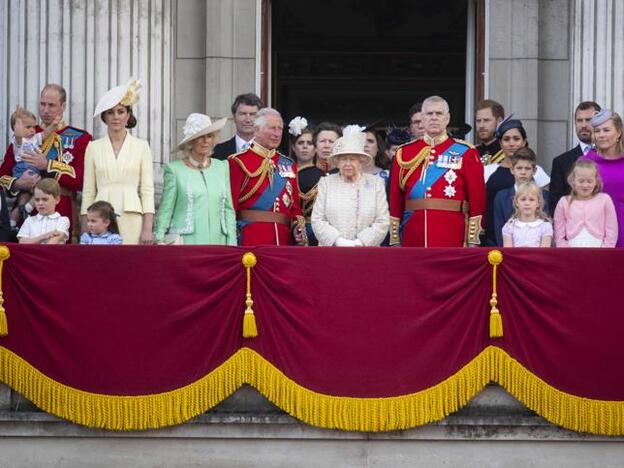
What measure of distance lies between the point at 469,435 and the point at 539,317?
0.90 metres

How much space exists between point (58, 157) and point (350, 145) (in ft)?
7.81

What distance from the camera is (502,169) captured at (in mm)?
12680

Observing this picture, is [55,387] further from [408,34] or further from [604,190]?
[408,34]

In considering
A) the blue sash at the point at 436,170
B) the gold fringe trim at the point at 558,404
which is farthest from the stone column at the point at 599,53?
the gold fringe trim at the point at 558,404

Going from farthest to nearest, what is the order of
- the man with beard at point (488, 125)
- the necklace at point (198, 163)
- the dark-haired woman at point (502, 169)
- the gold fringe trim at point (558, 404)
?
the man with beard at point (488, 125)
the dark-haired woman at point (502, 169)
the necklace at point (198, 163)
the gold fringe trim at point (558, 404)

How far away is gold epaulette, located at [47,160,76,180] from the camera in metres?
12.6

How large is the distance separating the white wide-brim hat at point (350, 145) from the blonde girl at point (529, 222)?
116 centimetres

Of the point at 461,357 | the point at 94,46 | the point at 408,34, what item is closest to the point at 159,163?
the point at 94,46

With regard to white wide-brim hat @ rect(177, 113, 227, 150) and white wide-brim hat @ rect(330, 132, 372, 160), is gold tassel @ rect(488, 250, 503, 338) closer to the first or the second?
white wide-brim hat @ rect(330, 132, 372, 160)

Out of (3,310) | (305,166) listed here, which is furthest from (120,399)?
(305,166)

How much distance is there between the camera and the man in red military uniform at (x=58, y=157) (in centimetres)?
1261

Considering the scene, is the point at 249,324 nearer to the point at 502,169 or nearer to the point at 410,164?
the point at 410,164

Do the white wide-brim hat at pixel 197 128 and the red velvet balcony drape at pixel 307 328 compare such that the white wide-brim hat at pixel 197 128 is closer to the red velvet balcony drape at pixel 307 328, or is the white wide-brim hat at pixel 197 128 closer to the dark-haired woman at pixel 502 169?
the red velvet balcony drape at pixel 307 328

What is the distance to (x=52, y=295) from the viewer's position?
11.0 metres
